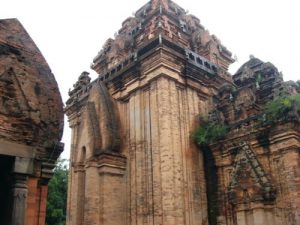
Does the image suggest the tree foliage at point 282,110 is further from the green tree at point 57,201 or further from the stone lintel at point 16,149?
the green tree at point 57,201

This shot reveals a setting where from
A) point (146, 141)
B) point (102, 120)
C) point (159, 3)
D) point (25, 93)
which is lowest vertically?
point (25, 93)

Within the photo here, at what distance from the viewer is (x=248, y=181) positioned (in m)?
12.7

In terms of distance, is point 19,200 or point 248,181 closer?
point 19,200

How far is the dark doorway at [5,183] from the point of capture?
20.7ft

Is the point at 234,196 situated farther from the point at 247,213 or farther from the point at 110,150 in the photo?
the point at 110,150

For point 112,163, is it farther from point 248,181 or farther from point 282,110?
point 282,110

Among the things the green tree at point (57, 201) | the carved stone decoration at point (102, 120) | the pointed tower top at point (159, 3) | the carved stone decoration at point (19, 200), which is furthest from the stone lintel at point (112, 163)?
the green tree at point (57, 201)

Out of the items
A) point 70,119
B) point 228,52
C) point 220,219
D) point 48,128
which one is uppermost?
point 228,52

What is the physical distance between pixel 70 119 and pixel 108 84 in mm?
3658

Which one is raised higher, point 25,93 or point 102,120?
point 102,120

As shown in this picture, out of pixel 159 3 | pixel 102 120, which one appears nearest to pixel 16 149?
pixel 102 120

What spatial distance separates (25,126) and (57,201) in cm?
2465

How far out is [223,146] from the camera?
1440cm

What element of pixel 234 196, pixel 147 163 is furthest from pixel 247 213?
pixel 147 163
